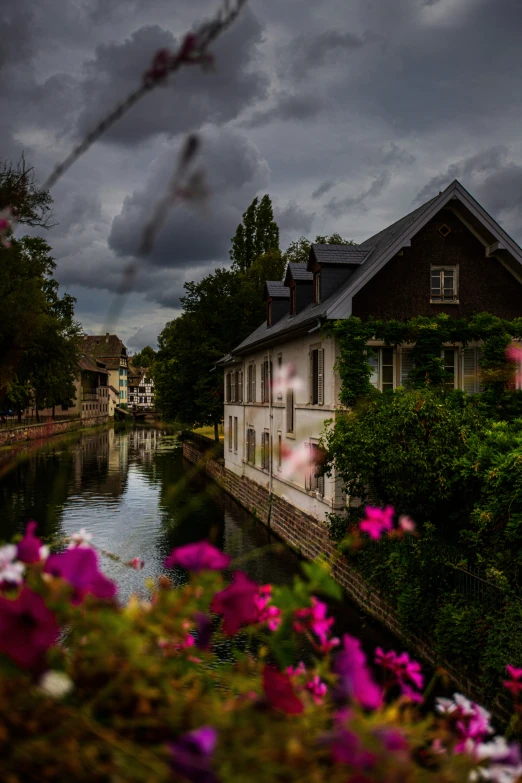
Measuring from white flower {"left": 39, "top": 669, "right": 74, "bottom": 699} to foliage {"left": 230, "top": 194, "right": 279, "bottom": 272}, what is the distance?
204 feet

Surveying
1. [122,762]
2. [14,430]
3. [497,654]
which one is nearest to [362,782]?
[122,762]

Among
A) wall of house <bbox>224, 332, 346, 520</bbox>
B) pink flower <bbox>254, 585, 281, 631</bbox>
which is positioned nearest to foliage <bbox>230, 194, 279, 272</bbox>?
wall of house <bbox>224, 332, 346, 520</bbox>

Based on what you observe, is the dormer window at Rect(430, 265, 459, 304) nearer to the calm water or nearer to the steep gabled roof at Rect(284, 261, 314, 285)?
the steep gabled roof at Rect(284, 261, 314, 285)

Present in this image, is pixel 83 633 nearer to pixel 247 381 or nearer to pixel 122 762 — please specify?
pixel 122 762

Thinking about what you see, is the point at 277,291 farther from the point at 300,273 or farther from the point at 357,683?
the point at 357,683

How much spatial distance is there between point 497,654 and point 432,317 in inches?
471

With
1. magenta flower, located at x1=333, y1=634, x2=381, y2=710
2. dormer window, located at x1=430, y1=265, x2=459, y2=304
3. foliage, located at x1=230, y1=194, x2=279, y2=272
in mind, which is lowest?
magenta flower, located at x1=333, y1=634, x2=381, y2=710

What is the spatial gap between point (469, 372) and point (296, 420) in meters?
5.94

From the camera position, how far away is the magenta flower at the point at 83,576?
1419 millimetres

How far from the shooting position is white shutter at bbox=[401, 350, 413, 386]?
19.8 m

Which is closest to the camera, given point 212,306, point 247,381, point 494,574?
point 494,574

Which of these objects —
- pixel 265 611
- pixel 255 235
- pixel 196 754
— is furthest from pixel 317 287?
pixel 255 235

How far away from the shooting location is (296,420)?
75.2ft

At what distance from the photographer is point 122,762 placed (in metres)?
1.06
